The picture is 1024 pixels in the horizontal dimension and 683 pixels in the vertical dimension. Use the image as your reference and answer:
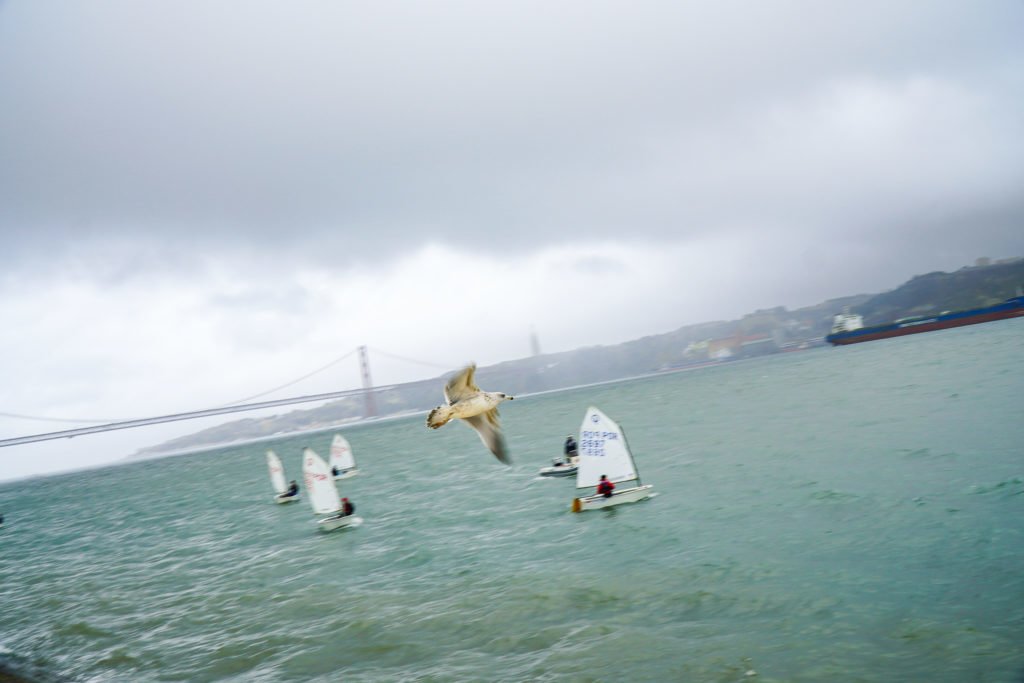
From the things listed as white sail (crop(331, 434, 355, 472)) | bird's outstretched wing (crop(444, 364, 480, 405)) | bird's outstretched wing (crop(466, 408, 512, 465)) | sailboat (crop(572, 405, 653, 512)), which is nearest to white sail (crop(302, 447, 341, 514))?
sailboat (crop(572, 405, 653, 512))

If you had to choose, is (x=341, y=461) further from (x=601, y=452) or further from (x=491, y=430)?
(x=491, y=430)

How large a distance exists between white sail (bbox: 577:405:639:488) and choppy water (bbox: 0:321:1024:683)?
173 centimetres

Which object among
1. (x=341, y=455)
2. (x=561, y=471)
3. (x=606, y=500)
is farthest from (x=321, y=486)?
(x=341, y=455)

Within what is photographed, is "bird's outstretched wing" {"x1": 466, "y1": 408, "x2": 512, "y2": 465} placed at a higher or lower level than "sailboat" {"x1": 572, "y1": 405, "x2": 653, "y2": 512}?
higher

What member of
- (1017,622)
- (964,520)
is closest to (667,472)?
(964,520)

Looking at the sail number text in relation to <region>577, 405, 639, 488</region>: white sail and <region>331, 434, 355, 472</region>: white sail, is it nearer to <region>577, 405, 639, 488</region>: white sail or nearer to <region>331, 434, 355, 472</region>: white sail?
<region>577, 405, 639, 488</region>: white sail

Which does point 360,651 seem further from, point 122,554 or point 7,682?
point 122,554

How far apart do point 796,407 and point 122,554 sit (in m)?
47.0

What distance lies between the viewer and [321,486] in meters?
29.2

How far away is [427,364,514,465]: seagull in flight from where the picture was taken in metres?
6.55

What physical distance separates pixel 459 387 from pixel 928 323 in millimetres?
175611

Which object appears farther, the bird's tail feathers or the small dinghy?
the small dinghy

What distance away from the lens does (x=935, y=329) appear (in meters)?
153

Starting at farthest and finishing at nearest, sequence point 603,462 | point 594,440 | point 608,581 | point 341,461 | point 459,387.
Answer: point 341,461 → point 603,462 → point 594,440 → point 608,581 → point 459,387
